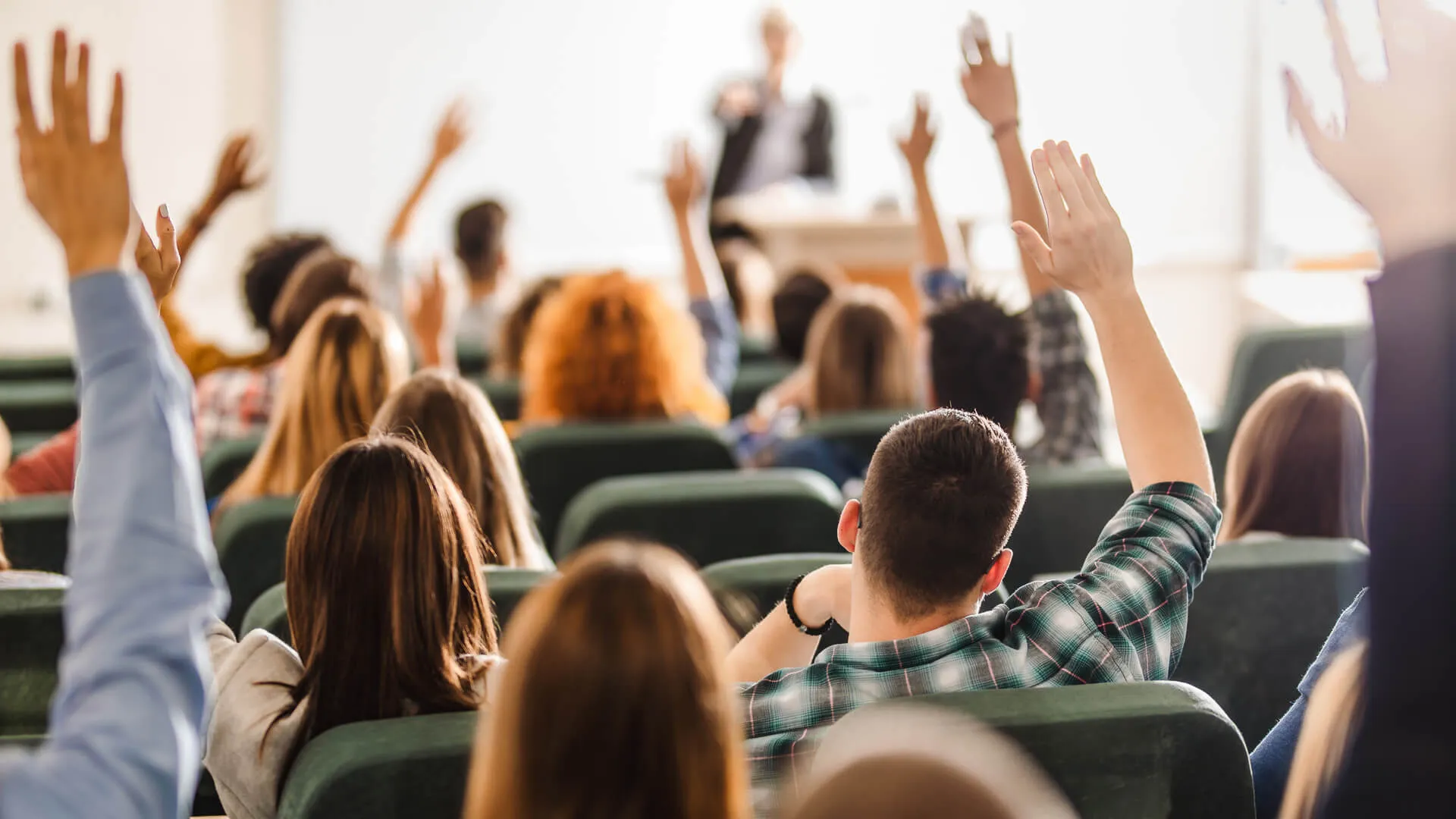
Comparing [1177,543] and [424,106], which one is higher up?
[424,106]

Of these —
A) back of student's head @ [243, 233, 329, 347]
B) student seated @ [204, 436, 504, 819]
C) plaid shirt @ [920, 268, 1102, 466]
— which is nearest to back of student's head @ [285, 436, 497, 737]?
student seated @ [204, 436, 504, 819]

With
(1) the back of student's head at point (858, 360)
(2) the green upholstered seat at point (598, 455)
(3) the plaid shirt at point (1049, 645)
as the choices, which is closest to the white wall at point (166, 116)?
(1) the back of student's head at point (858, 360)

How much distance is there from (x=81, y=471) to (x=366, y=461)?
22.7 inches

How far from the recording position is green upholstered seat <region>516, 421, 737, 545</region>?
2.80 metres

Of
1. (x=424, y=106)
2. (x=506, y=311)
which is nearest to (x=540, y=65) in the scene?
(x=424, y=106)

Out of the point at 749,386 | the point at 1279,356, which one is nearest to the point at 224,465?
the point at 749,386

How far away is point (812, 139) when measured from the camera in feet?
23.9

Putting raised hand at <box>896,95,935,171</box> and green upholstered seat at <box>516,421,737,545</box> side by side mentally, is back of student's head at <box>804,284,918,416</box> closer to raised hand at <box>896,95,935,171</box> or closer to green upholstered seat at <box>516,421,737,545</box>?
raised hand at <box>896,95,935,171</box>

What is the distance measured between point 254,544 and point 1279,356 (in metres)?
2.41

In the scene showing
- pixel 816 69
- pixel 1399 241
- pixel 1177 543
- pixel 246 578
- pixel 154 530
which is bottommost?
pixel 246 578

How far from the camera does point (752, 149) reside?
7238 mm

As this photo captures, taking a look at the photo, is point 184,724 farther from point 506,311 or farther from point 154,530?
point 506,311

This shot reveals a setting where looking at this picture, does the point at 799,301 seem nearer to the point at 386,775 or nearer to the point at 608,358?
the point at 608,358

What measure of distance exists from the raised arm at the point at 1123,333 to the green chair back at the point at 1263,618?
1.24ft
